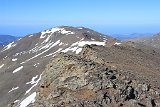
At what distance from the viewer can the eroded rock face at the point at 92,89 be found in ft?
98.7

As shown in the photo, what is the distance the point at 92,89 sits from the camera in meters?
31.1

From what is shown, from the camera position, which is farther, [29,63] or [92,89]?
[29,63]

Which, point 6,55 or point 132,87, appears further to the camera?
point 6,55

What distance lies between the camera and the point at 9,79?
3868 inches

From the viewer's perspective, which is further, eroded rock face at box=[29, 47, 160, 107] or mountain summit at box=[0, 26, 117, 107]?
mountain summit at box=[0, 26, 117, 107]

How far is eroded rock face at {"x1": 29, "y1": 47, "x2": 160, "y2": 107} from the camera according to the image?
30078 millimetres

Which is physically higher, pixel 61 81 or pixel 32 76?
pixel 61 81

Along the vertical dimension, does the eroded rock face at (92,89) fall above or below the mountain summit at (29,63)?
above

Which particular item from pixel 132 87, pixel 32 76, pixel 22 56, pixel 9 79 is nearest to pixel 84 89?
pixel 132 87

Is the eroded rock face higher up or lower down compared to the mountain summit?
higher up

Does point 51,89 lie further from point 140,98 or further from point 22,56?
point 22,56

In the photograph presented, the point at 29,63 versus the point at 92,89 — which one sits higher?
the point at 92,89

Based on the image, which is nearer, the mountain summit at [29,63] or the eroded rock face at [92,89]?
the eroded rock face at [92,89]

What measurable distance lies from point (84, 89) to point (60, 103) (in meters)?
2.54
